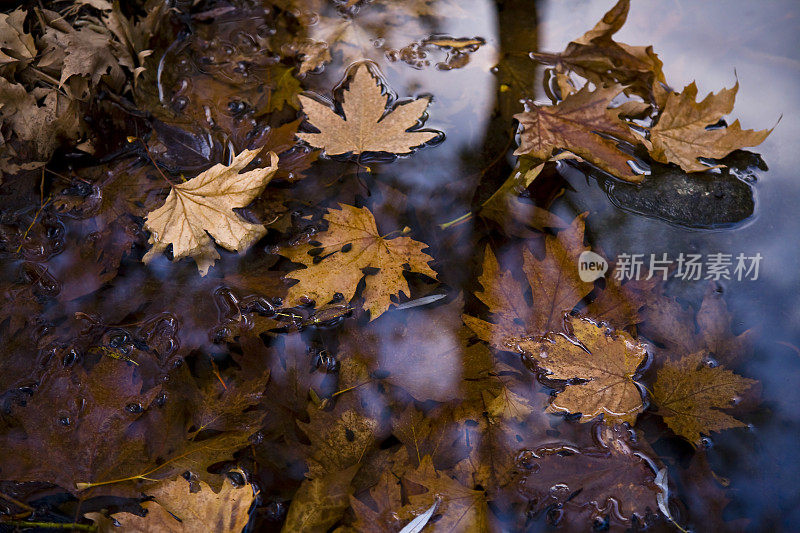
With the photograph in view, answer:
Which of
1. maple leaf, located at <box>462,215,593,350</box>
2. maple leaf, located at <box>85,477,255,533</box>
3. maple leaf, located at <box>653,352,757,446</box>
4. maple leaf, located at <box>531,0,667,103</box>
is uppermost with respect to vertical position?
maple leaf, located at <box>531,0,667,103</box>

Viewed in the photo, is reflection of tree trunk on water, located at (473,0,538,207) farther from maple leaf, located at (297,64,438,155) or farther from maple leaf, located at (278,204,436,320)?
maple leaf, located at (278,204,436,320)

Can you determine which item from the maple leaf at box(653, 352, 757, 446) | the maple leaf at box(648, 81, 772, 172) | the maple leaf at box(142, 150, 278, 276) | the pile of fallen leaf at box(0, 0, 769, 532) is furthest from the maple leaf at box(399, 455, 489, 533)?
the maple leaf at box(648, 81, 772, 172)

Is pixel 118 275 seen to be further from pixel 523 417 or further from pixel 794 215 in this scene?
pixel 794 215

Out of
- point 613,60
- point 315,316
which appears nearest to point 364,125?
point 315,316

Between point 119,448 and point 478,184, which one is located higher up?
point 478,184

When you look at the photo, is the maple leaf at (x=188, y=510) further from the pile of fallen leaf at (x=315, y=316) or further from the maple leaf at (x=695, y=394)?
the maple leaf at (x=695, y=394)

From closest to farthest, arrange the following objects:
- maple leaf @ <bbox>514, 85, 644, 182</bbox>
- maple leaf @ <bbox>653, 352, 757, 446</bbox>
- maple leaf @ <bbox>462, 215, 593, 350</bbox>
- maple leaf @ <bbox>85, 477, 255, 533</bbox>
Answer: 1. maple leaf @ <bbox>85, 477, 255, 533</bbox>
2. maple leaf @ <bbox>653, 352, 757, 446</bbox>
3. maple leaf @ <bbox>462, 215, 593, 350</bbox>
4. maple leaf @ <bbox>514, 85, 644, 182</bbox>

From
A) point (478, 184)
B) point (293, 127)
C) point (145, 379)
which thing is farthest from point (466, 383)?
point (293, 127)
